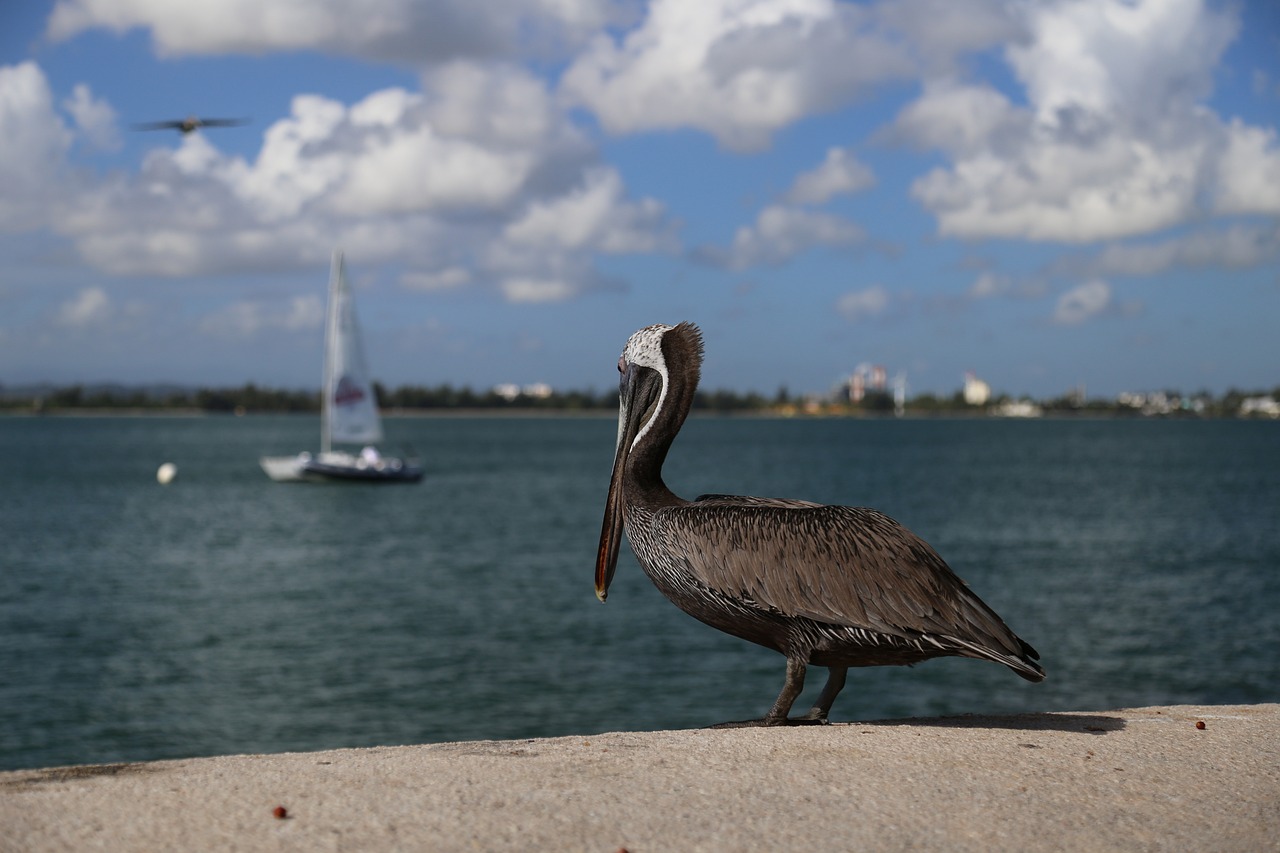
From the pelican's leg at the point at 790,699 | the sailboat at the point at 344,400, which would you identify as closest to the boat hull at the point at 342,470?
the sailboat at the point at 344,400

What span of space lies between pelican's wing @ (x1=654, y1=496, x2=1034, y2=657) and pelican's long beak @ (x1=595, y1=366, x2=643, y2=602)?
1.39 feet

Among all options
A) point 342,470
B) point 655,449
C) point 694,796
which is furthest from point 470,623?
point 342,470

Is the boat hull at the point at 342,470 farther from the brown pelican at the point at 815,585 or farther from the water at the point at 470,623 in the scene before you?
the brown pelican at the point at 815,585

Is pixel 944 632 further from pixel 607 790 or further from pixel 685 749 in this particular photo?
pixel 607 790

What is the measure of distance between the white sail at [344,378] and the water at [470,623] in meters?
3.51

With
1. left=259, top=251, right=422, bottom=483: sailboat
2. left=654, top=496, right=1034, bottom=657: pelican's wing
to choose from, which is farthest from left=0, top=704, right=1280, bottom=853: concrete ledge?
left=259, top=251, right=422, bottom=483: sailboat

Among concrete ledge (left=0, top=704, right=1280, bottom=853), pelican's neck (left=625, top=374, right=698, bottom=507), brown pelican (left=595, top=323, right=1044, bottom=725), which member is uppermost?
pelican's neck (left=625, top=374, right=698, bottom=507)

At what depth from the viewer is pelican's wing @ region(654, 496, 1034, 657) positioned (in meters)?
4.96

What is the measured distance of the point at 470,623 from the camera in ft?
80.8

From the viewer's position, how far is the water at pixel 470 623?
56.7 ft

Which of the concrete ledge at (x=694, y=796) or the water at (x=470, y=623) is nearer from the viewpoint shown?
the concrete ledge at (x=694, y=796)

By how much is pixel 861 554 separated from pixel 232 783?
270 cm

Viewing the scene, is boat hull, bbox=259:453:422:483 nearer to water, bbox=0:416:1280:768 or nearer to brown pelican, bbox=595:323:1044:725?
water, bbox=0:416:1280:768

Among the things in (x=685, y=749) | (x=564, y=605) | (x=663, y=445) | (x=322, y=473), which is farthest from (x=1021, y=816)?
(x=322, y=473)
